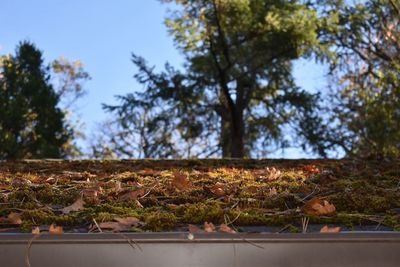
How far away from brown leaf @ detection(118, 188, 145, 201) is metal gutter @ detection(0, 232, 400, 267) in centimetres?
94

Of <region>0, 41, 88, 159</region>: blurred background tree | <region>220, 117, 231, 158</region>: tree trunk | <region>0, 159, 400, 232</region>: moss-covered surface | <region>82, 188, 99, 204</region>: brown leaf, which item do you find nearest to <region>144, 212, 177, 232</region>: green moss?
<region>0, 159, 400, 232</region>: moss-covered surface

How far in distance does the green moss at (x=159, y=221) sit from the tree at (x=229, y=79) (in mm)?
14463

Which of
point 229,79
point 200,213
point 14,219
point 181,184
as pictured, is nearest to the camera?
point 14,219

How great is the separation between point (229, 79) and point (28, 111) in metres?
9.23

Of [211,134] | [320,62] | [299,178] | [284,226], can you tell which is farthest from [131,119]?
[284,226]

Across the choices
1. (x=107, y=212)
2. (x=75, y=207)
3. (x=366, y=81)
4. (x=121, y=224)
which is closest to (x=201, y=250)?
(x=121, y=224)

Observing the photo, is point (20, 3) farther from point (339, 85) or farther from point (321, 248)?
point (321, 248)

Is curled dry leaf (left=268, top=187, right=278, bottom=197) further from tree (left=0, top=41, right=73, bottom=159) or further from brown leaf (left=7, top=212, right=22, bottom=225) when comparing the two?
tree (left=0, top=41, right=73, bottom=159)

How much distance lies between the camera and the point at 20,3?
2316 centimetres

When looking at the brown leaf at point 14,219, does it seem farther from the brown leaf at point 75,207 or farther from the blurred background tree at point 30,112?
the blurred background tree at point 30,112

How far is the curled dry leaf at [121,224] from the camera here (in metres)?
1.71

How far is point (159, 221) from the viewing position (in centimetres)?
184

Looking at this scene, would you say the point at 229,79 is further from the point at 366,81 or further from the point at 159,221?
the point at 159,221

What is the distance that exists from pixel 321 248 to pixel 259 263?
7.2 inches
